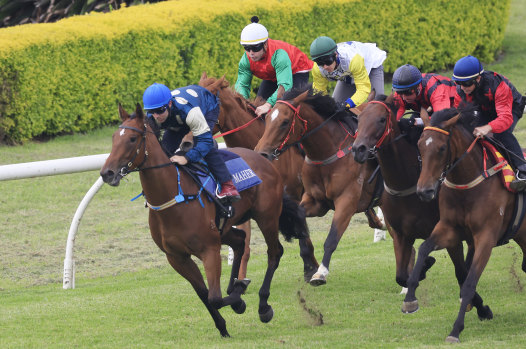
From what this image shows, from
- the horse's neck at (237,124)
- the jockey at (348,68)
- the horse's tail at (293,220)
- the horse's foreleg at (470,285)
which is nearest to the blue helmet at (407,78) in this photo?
the jockey at (348,68)

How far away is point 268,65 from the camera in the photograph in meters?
8.55

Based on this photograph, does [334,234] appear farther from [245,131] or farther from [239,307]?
[245,131]

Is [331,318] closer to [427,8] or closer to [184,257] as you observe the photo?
[184,257]

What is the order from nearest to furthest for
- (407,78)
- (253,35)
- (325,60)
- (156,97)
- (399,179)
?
1. (156,97)
2. (407,78)
3. (399,179)
4. (325,60)
5. (253,35)

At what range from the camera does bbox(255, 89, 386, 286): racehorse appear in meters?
7.25

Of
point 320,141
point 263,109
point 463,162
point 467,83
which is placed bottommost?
point 263,109

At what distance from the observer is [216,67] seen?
1485 centimetres

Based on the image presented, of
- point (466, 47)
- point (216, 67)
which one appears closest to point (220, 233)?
point (216, 67)

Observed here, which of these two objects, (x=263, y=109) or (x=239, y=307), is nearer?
(x=239, y=307)

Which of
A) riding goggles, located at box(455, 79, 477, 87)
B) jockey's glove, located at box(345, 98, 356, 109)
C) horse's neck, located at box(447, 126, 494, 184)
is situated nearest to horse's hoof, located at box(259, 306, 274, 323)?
horse's neck, located at box(447, 126, 494, 184)

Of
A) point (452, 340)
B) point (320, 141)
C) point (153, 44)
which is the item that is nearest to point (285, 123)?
point (320, 141)

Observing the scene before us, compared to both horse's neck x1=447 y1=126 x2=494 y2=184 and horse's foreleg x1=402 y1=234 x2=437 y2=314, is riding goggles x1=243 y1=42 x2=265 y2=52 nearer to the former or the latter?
horse's neck x1=447 y1=126 x2=494 y2=184

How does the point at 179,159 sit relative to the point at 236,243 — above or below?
above

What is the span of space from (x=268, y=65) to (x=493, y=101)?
2598 mm
